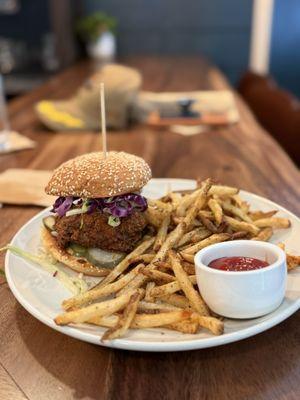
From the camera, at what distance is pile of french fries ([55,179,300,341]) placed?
0.95 m

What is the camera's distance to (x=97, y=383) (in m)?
0.89

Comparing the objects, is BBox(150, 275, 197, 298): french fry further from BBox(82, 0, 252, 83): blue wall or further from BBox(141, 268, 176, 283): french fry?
BBox(82, 0, 252, 83): blue wall

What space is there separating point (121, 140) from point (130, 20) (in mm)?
4117

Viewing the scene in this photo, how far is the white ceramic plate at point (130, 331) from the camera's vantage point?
903 millimetres

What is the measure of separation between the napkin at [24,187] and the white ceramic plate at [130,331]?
346mm

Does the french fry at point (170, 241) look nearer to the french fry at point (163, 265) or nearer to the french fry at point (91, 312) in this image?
the french fry at point (163, 265)

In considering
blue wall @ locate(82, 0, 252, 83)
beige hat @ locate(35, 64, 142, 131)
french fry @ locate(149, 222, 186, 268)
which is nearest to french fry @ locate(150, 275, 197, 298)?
french fry @ locate(149, 222, 186, 268)

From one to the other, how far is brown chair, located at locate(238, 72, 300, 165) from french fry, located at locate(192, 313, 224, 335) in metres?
2.24

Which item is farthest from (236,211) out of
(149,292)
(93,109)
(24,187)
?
(93,109)

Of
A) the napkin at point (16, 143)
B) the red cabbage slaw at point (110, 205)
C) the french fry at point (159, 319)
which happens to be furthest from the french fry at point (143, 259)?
the napkin at point (16, 143)

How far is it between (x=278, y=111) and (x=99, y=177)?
7.51 feet

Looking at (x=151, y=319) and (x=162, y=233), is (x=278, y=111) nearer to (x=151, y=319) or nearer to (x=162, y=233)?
(x=162, y=233)

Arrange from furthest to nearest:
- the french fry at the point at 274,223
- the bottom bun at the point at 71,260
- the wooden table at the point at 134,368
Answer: the french fry at the point at 274,223 < the bottom bun at the point at 71,260 < the wooden table at the point at 134,368

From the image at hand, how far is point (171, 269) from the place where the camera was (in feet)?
3.71
